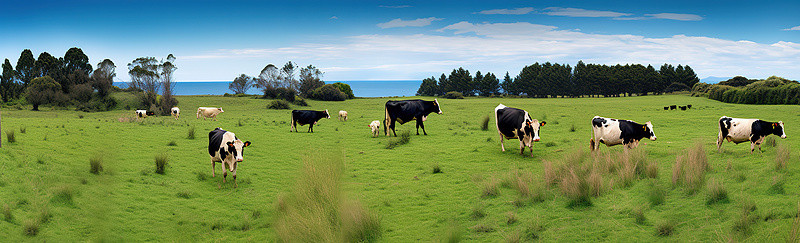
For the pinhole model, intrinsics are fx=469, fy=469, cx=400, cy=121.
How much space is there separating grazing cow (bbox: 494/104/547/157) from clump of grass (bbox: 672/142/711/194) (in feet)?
15.8

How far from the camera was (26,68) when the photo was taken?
5844 cm

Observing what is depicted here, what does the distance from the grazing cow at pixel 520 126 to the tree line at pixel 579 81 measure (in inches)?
3314

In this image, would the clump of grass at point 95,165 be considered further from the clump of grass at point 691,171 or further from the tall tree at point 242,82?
the tall tree at point 242,82

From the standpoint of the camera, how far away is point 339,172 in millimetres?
10016

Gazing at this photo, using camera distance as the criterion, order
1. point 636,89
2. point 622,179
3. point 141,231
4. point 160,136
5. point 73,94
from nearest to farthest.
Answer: point 141,231, point 622,179, point 160,136, point 73,94, point 636,89

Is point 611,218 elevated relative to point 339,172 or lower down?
lower down

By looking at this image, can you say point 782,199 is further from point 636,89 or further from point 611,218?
point 636,89

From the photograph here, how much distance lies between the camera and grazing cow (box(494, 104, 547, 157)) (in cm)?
1521

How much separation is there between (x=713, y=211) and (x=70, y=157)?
638 inches

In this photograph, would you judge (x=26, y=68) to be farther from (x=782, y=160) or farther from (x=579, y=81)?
(x=579, y=81)

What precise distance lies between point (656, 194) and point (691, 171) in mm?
1367

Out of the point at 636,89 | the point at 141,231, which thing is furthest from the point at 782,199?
the point at 636,89

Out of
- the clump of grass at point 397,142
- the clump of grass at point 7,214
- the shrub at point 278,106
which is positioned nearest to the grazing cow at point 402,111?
the clump of grass at point 397,142

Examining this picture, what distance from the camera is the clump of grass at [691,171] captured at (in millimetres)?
9211
